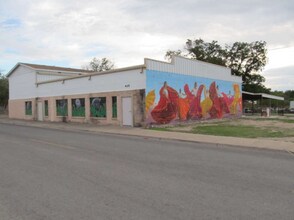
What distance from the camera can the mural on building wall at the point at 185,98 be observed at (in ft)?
77.6

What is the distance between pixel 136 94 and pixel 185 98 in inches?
212

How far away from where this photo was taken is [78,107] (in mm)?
29109

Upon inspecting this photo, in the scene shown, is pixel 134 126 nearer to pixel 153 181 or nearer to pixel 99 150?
pixel 99 150

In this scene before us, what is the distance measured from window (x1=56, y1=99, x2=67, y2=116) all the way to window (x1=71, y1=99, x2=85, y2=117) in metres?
1.44

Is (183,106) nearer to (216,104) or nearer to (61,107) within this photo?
(216,104)

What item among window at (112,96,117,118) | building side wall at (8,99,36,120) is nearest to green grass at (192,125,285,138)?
window at (112,96,117,118)

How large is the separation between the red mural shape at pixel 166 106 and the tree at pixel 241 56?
35924 mm

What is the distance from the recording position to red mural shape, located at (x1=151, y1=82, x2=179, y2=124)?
2397 centimetres

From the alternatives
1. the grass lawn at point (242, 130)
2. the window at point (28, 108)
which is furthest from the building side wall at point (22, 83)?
the grass lawn at point (242, 130)

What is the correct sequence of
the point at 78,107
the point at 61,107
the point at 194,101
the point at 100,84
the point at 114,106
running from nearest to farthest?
the point at 114,106 < the point at 100,84 < the point at 194,101 < the point at 78,107 < the point at 61,107

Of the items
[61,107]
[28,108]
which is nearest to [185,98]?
[61,107]

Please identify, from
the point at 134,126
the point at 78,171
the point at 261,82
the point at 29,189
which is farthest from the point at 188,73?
the point at 261,82

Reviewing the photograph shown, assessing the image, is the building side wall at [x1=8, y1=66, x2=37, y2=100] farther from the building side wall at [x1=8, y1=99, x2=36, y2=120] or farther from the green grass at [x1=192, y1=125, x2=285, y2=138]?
the green grass at [x1=192, y1=125, x2=285, y2=138]

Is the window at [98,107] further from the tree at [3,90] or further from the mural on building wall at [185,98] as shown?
the tree at [3,90]
